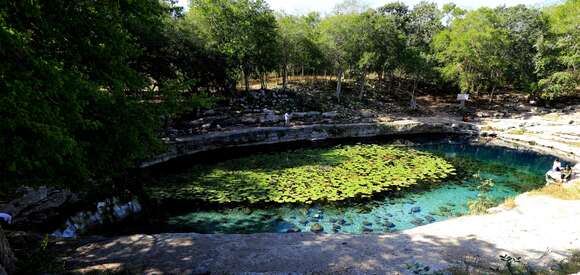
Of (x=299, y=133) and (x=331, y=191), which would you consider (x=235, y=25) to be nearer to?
(x=299, y=133)

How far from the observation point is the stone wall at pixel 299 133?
26203 mm

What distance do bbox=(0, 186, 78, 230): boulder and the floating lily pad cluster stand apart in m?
3.94

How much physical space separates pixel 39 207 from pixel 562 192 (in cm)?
2137

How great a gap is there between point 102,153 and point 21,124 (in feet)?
9.23

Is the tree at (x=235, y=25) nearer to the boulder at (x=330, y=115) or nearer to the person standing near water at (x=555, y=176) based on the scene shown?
the boulder at (x=330, y=115)

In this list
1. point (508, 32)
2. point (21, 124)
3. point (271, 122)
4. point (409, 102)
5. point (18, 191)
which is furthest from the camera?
point (409, 102)


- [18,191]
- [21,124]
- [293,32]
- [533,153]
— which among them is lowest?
[533,153]

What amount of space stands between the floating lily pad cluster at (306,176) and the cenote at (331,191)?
6cm

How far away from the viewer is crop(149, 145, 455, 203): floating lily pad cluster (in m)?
17.5

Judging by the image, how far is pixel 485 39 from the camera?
4062 centimetres

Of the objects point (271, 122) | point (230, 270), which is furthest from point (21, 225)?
point (271, 122)

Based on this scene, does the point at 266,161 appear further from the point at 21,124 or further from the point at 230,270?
Result: the point at 21,124

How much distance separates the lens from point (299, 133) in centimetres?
3177

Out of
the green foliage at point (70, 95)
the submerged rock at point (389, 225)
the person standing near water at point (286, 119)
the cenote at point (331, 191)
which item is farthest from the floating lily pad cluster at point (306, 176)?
the green foliage at point (70, 95)
